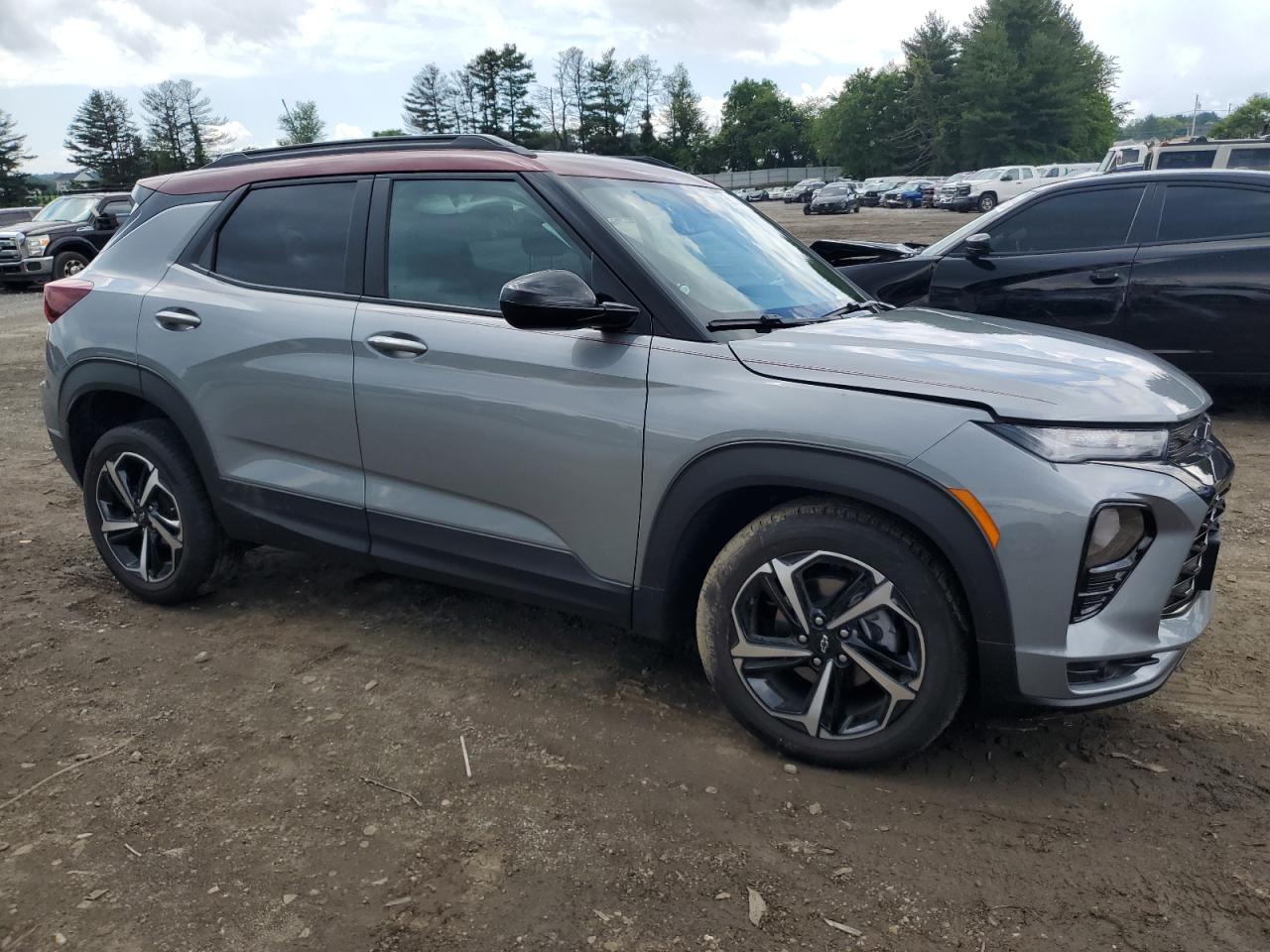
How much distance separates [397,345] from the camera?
10.6 ft

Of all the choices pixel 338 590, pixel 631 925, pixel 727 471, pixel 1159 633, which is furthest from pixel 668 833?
pixel 338 590

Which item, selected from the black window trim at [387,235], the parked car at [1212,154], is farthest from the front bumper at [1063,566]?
the parked car at [1212,154]

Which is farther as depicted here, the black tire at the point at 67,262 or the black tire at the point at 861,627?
the black tire at the point at 67,262

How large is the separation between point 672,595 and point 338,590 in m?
1.92

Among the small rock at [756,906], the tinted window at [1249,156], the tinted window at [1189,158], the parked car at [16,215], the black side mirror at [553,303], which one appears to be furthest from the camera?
the parked car at [16,215]

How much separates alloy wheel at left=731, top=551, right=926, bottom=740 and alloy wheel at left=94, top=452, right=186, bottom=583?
7.86ft

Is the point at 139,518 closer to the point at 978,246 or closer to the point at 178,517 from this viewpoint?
the point at 178,517

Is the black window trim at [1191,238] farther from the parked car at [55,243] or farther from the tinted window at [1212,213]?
the parked car at [55,243]

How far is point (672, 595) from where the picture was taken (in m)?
2.92

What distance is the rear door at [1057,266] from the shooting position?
21.0 feet

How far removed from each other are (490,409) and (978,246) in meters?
4.76

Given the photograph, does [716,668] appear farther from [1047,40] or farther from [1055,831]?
[1047,40]

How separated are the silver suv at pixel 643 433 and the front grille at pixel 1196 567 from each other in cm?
2

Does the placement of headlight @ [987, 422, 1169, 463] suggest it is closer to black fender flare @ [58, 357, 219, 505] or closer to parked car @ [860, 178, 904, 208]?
black fender flare @ [58, 357, 219, 505]
